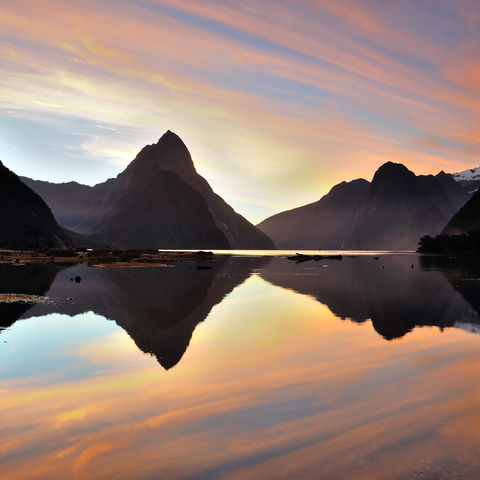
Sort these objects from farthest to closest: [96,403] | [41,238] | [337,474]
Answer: [41,238] → [96,403] → [337,474]

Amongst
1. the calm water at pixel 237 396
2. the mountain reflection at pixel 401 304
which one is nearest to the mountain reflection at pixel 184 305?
the mountain reflection at pixel 401 304

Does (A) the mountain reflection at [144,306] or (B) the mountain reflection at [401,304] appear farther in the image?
(B) the mountain reflection at [401,304]

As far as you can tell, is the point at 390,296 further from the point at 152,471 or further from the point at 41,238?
the point at 41,238

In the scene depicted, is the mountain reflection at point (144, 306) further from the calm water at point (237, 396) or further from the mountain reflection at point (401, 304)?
the mountain reflection at point (401, 304)

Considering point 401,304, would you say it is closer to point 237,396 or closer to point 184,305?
point 184,305

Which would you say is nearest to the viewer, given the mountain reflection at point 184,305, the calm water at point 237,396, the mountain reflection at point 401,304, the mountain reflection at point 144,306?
the calm water at point 237,396

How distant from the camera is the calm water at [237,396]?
1083 cm

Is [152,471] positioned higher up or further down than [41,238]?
further down

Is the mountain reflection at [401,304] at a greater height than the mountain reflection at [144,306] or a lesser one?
lesser

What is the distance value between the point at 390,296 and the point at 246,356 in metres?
32.0

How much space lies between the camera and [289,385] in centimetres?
1708

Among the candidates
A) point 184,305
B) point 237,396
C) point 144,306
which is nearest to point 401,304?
point 184,305

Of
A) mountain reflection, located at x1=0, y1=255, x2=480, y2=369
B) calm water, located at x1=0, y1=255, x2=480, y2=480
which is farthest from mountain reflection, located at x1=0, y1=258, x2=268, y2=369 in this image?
calm water, located at x1=0, y1=255, x2=480, y2=480

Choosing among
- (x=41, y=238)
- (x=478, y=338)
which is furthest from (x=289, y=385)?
(x=41, y=238)
